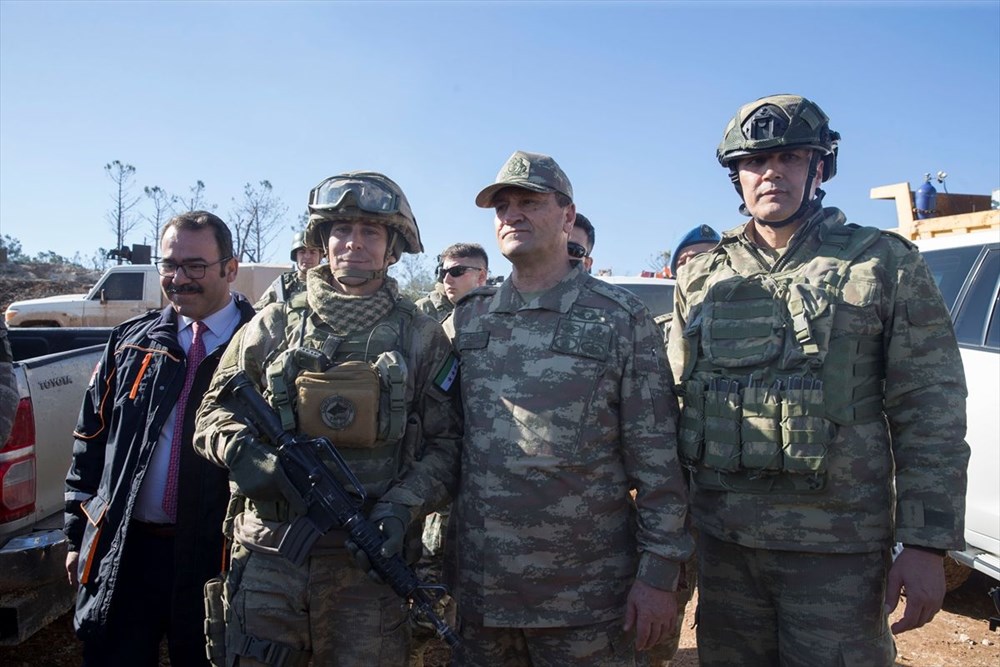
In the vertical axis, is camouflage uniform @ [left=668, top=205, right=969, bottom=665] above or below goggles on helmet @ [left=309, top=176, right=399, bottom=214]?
below

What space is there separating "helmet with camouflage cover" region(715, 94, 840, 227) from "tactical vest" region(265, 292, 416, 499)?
53.7 inches

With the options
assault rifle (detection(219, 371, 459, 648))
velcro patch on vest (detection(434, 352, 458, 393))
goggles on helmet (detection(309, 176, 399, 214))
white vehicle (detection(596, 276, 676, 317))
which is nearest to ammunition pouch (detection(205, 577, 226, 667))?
assault rifle (detection(219, 371, 459, 648))

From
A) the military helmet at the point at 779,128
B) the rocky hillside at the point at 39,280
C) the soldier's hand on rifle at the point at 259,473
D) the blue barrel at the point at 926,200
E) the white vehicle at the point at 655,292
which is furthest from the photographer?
the rocky hillside at the point at 39,280

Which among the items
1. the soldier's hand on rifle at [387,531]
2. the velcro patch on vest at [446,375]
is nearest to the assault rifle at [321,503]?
the soldier's hand on rifle at [387,531]

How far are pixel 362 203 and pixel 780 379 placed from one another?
153 cm

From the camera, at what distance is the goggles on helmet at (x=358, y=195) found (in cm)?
265

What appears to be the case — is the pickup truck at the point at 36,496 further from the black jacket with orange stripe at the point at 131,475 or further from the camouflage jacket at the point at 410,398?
the camouflage jacket at the point at 410,398

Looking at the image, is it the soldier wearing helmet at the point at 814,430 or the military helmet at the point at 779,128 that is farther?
the military helmet at the point at 779,128

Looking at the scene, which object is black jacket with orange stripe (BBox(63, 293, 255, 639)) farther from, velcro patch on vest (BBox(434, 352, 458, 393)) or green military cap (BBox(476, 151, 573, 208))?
green military cap (BBox(476, 151, 573, 208))

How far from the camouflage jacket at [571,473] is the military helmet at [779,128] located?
2.20 feet

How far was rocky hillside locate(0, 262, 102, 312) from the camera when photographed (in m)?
25.0

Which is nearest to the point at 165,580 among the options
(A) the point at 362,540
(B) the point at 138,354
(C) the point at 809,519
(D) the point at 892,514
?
(B) the point at 138,354

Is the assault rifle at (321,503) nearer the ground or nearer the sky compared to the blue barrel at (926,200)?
nearer the ground

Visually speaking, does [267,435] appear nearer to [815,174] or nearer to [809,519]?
[809,519]
